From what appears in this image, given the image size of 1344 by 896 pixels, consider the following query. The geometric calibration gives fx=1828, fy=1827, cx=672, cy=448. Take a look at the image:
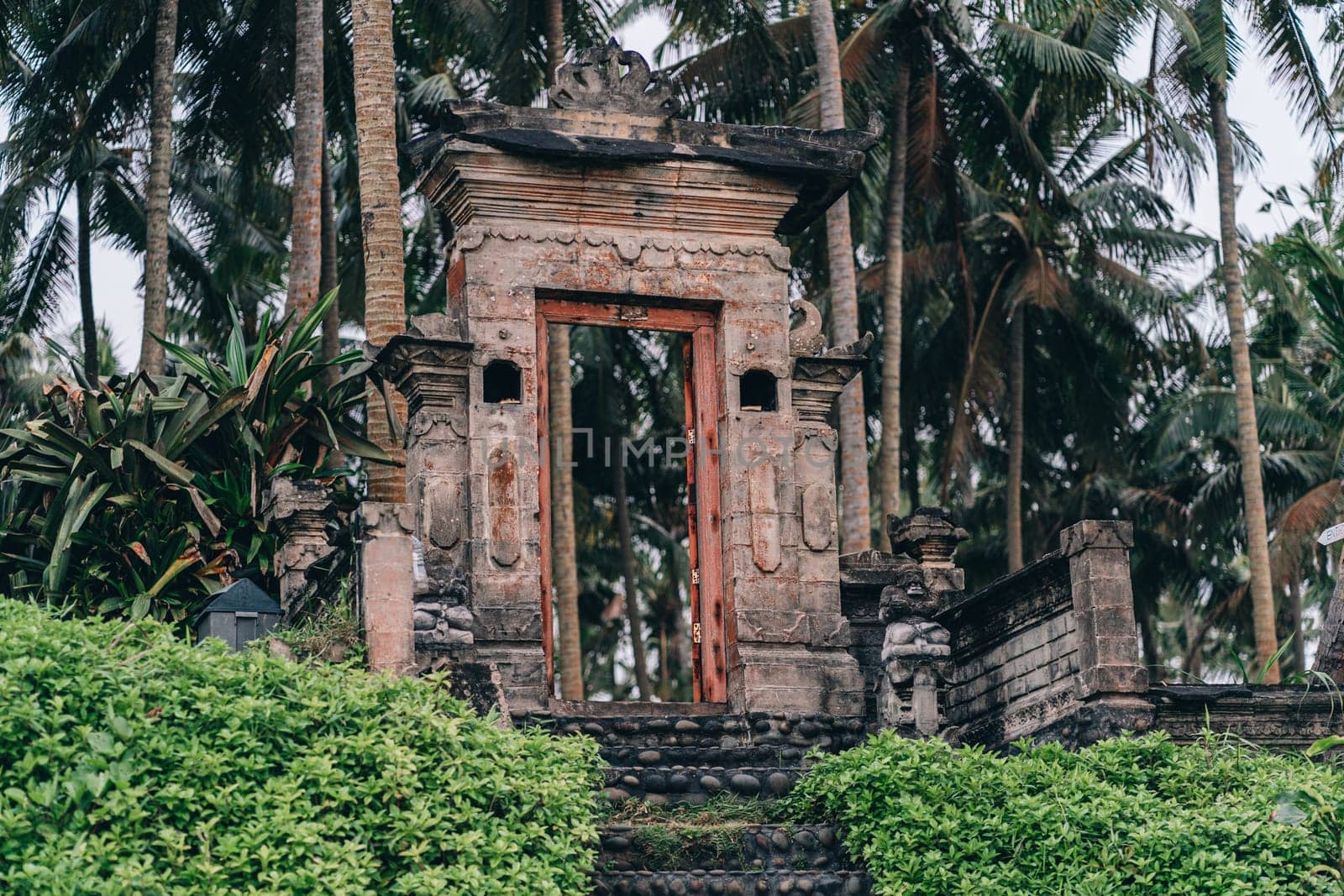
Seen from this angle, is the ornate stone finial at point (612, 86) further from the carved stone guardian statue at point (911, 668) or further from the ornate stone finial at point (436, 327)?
the carved stone guardian statue at point (911, 668)

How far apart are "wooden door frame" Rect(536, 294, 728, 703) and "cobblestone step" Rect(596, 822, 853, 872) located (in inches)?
102

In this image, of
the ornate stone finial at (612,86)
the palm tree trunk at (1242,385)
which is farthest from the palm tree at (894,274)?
the ornate stone finial at (612,86)

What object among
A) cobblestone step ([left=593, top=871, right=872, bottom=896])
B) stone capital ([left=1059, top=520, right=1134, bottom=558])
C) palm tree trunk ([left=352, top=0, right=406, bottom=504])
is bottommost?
cobblestone step ([left=593, top=871, right=872, bottom=896])

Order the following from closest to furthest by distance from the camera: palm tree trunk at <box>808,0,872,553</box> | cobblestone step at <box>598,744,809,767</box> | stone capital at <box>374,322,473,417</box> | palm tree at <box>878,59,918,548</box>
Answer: cobblestone step at <box>598,744,809,767</box>, stone capital at <box>374,322,473,417</box>, palm tree trunk at <box>808,0,872,553</box>, palm tree at <box>878,59,918,548</box>

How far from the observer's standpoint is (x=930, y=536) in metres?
13.1

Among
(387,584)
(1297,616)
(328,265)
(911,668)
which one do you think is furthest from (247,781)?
(1297,616)

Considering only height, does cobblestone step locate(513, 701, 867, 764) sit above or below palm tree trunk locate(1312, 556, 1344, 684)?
below

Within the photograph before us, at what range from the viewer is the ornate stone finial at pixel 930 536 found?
42.9ft

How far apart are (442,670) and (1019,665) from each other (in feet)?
11.7

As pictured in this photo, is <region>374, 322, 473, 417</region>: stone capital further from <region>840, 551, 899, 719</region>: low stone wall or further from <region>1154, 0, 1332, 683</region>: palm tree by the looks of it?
<region>1154, 0, 1332, 683</region>: palm tree

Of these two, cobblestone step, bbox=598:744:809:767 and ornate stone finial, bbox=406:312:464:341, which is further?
ornate stone finial, bbox=406:312:464:341

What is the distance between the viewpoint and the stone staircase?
9.03 meters

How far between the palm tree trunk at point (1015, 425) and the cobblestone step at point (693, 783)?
15403 millimetres

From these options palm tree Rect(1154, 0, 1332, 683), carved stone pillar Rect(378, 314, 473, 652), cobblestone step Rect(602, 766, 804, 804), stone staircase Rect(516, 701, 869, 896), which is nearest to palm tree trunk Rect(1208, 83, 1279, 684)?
palm tree Rect(1154, 0, 1332, 683)
